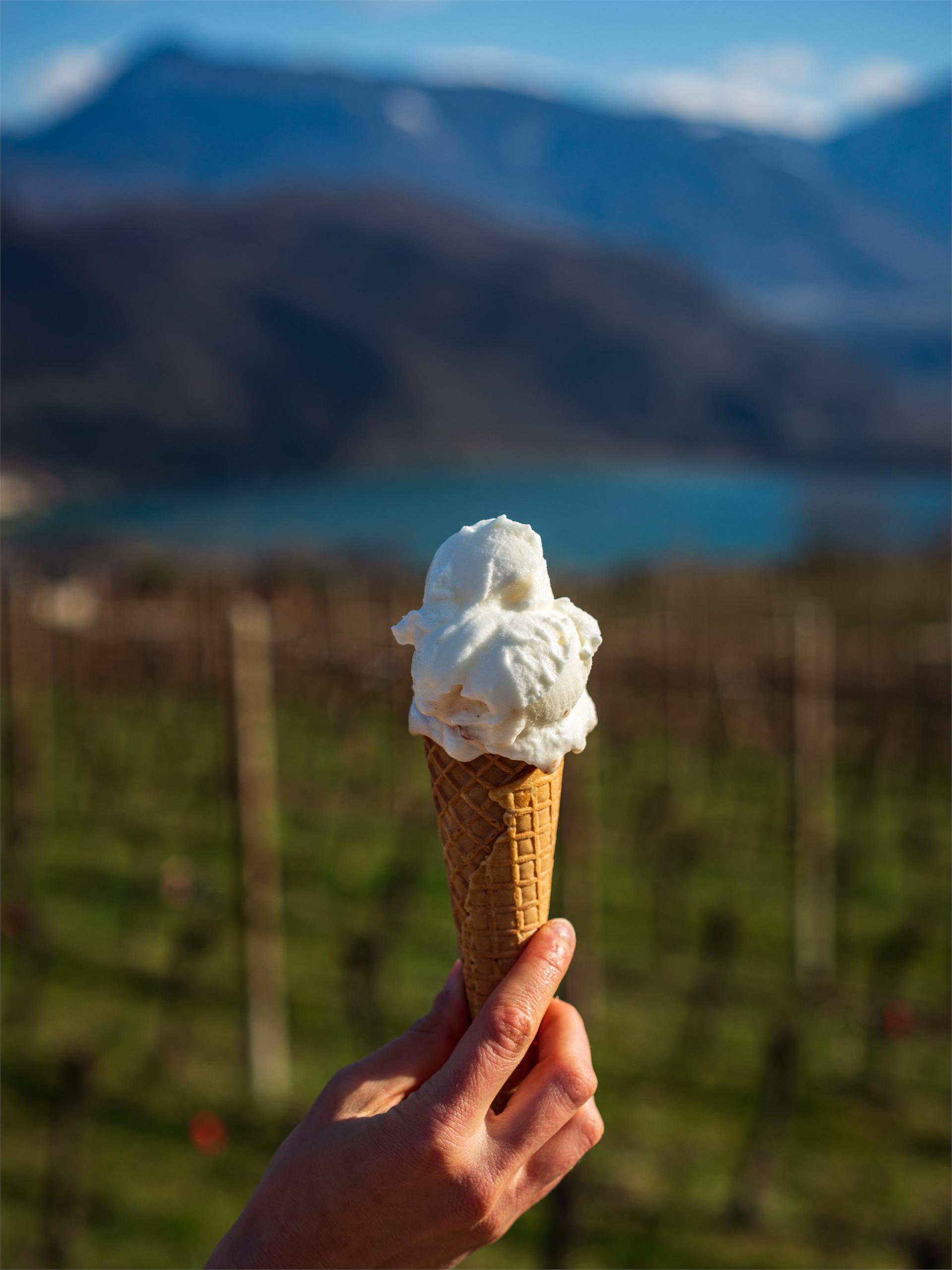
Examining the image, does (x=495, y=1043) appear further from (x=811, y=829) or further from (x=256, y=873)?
(x=811, y=829)

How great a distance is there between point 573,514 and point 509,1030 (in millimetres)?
28320

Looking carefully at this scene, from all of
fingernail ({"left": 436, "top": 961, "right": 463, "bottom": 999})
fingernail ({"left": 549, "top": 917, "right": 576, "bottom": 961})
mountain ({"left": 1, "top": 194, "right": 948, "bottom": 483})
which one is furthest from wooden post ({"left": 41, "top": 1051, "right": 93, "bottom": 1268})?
mountain ({"left": 1, "top": 194, "right": 948, "bottom": 483})

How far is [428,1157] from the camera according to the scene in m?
1.22

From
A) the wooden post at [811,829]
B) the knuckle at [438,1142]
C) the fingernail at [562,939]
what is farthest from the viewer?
the wooden post at [811,829]

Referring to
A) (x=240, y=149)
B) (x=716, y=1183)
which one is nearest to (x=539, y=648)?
(x=716, y=1183)

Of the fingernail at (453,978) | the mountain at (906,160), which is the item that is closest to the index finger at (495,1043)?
the fingernail at (453,978)

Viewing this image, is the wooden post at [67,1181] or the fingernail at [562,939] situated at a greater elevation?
the fingernail at [562,939]

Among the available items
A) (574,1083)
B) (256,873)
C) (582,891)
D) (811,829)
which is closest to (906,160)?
(811,829)

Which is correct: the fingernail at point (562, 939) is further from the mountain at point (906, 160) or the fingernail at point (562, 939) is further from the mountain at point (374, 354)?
the mountain at point (374, 354)

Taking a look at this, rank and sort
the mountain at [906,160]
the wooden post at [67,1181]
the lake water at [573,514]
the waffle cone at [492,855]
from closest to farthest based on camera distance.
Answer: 1. the waffle cone at [492,855]
2. the wooden post at [67,1181]
3. the mountain at [906,160]
4. the lake water at [573,514]

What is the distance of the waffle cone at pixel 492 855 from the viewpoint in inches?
61.1

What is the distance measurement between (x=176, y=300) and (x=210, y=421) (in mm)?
11278

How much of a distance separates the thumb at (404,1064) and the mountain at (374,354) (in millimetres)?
34778

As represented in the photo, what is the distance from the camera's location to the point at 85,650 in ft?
37.5
